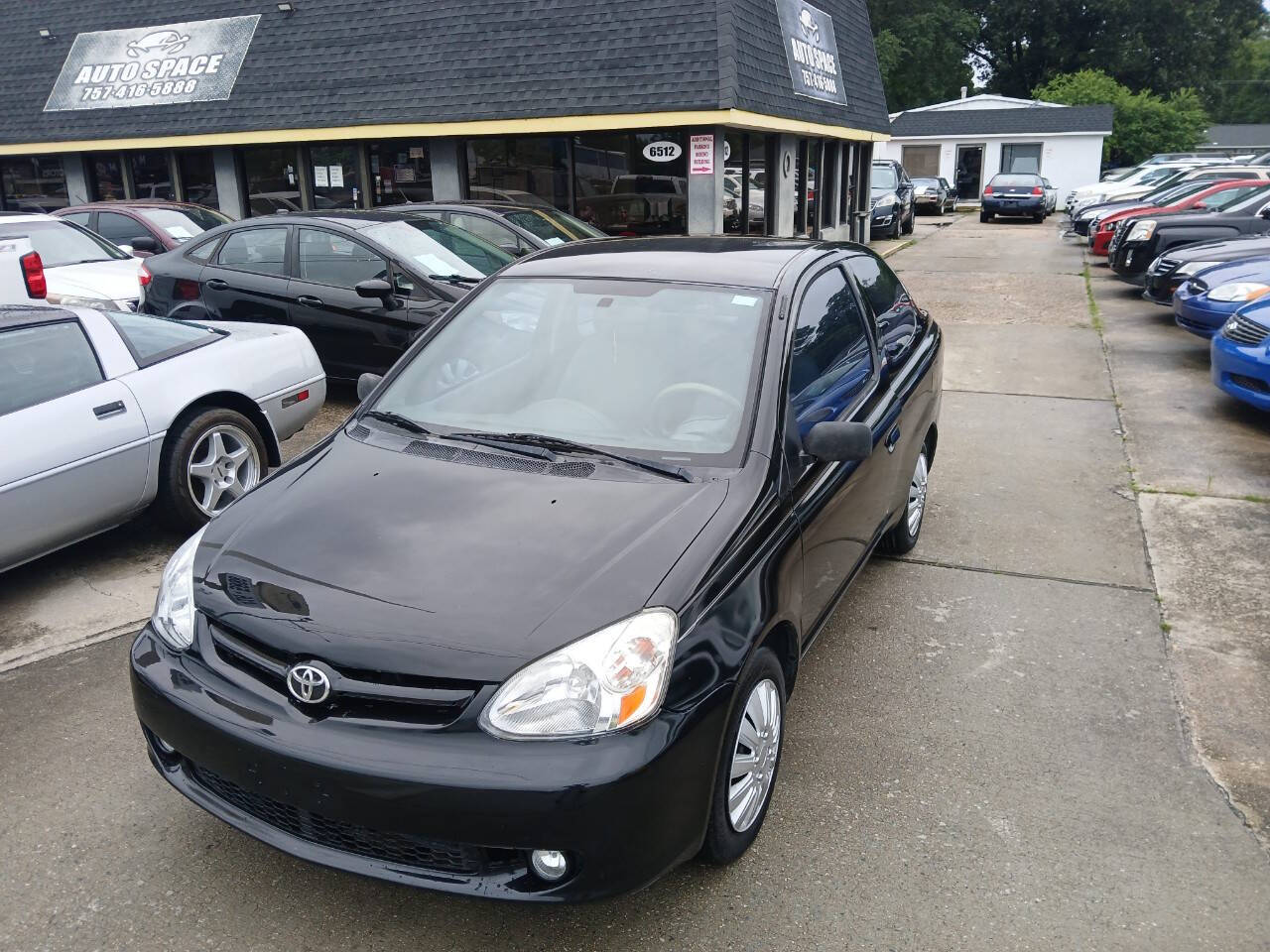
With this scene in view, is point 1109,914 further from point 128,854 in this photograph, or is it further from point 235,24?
point 235,24

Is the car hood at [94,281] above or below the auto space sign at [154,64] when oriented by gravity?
below

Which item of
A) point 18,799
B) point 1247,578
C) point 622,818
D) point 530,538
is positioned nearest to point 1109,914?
point 622,818

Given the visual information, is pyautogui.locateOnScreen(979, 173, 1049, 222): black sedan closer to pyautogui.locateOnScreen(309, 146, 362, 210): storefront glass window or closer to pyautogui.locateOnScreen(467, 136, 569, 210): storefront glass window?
pyautogui.locateOnScreen(467, 136, 569, 210): storefront glass window

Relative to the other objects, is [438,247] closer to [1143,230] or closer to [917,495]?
[917,495]

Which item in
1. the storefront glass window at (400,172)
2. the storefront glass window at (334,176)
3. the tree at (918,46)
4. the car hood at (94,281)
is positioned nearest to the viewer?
the car hood at (94,281)

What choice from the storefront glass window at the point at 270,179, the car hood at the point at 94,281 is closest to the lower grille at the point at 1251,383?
the car hood at the point at 94,281

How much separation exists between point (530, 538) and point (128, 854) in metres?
1.51

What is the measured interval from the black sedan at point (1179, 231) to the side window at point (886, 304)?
30.8 ft

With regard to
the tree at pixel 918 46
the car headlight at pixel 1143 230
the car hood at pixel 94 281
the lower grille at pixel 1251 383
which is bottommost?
the lower grille at pixel 1251 383

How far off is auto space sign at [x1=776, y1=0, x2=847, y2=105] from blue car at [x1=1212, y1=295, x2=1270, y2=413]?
31.9ft

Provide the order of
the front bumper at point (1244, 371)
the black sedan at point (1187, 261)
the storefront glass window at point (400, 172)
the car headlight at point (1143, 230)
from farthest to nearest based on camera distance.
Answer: the storefront glass window at point (400, 172) → the car headlight at point (1143, 230) → the black sedan at point (1187, 261) → the front bumper at point (1244, 371)

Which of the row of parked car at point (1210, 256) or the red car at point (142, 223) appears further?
the red car at point (142, 223)

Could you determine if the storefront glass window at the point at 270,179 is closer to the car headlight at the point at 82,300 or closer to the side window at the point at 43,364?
the car headlight at the point at 82,300

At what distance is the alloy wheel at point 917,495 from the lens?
207 inches
